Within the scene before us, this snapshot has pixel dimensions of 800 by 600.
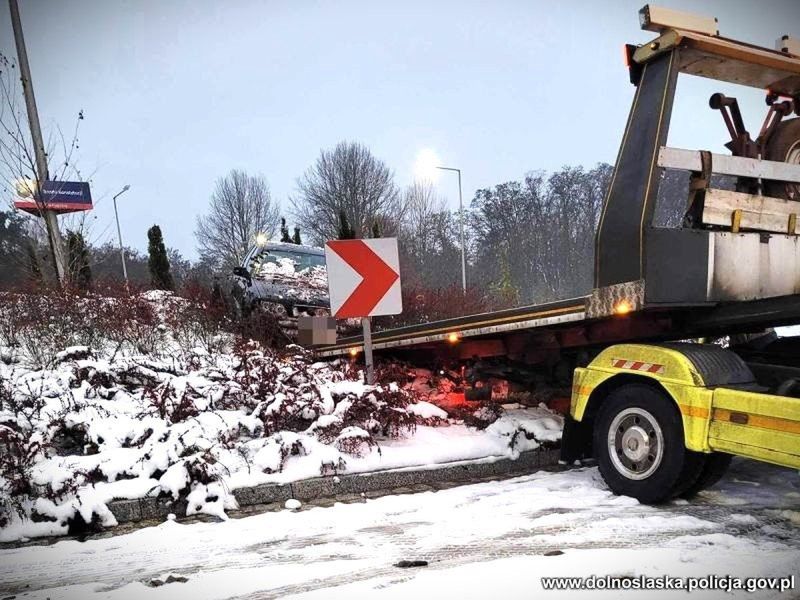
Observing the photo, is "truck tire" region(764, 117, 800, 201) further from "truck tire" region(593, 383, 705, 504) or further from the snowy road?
the snowy road

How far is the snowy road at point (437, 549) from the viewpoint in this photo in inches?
99.7

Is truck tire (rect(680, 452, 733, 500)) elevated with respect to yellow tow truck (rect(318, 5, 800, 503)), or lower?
lower

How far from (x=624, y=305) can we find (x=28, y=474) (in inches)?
175

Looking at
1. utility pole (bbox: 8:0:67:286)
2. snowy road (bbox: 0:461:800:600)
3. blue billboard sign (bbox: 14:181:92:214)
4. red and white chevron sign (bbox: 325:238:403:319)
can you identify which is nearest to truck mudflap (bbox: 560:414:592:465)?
snowy road (bbox: 0:461:800:600)

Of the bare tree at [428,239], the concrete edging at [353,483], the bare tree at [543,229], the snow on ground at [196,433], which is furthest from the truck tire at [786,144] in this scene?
the bare tree at [543,229]

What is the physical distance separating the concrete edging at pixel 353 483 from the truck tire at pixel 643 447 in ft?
3.38

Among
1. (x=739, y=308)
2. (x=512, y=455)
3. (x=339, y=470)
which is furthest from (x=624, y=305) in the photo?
(x=339, y=470)

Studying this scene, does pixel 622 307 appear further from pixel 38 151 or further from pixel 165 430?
pixel 38 151

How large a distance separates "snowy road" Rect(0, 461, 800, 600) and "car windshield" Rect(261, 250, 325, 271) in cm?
764

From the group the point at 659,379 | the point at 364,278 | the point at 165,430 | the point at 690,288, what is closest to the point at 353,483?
the point at 165,430

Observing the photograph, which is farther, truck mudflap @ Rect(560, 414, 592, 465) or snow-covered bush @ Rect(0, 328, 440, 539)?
truck mudflap @ Rect(560, 414, 592, 465)

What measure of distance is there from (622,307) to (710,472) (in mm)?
1289

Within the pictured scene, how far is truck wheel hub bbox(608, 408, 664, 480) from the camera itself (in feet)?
11.6

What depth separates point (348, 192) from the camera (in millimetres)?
39000
